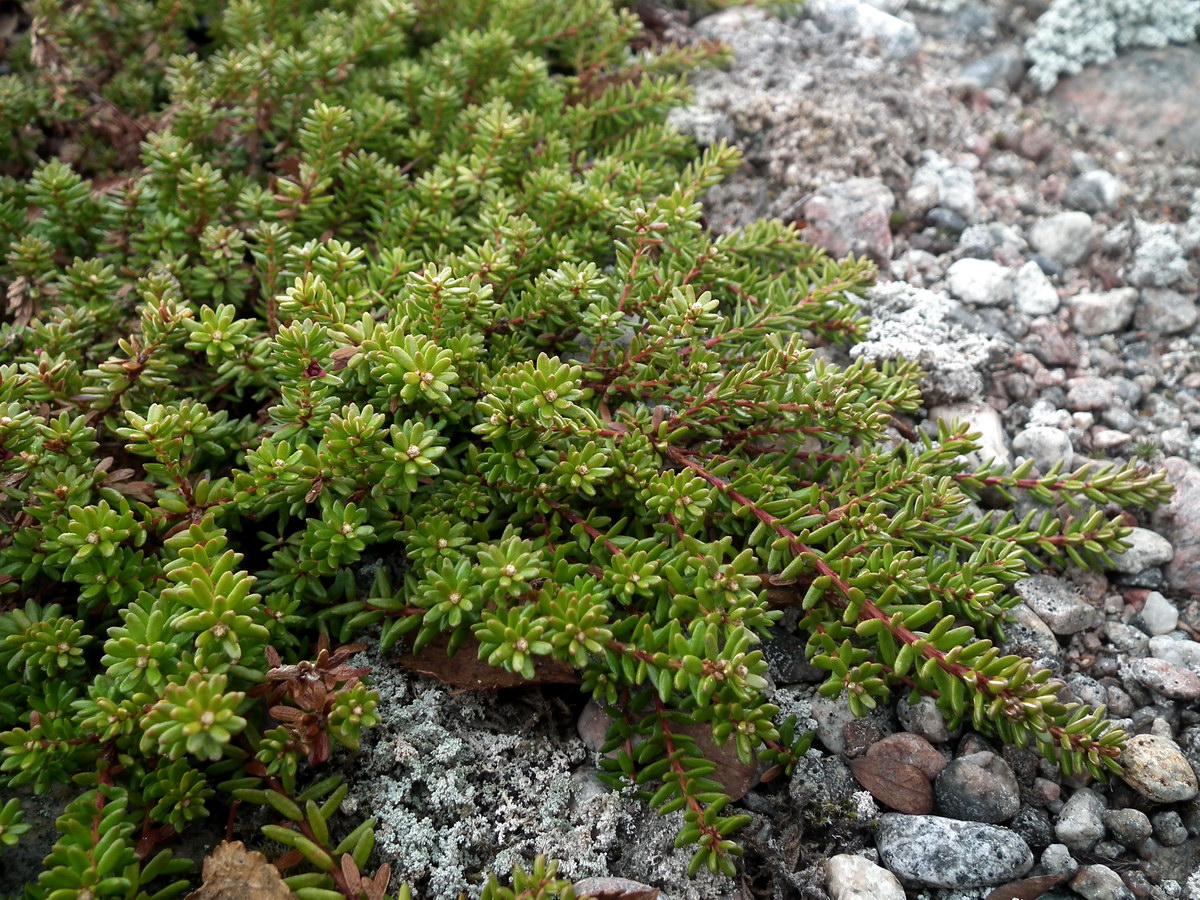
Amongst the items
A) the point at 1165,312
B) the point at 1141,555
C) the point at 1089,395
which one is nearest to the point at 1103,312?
the point at 1165,312

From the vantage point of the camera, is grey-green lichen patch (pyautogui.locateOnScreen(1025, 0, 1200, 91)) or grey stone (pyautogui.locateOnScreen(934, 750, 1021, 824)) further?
grey-green lichen patch (pyautogui.locateOnScreen(1025, 0, 1200, 91))

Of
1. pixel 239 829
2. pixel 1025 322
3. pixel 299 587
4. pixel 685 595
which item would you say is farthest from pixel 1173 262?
pixel 239 829

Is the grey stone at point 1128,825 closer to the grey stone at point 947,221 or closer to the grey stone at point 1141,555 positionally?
the grey stone at point 1141,555

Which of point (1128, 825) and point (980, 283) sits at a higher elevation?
point (980, 283)

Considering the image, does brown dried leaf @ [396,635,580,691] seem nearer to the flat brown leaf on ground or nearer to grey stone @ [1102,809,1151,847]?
the flat brown leaf on ground

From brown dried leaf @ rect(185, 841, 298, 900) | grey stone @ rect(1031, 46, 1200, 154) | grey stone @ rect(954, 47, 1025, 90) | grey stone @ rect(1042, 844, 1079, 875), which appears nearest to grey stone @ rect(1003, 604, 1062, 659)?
grey stone @ rect(1042, 844, 1079, 875)

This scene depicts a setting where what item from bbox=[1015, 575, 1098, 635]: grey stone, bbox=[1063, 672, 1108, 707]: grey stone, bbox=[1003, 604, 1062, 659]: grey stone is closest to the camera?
bbox=[1063, 672, 1108, 707]: grey stone

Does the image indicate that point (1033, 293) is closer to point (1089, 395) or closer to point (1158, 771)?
point (1089, 395)
